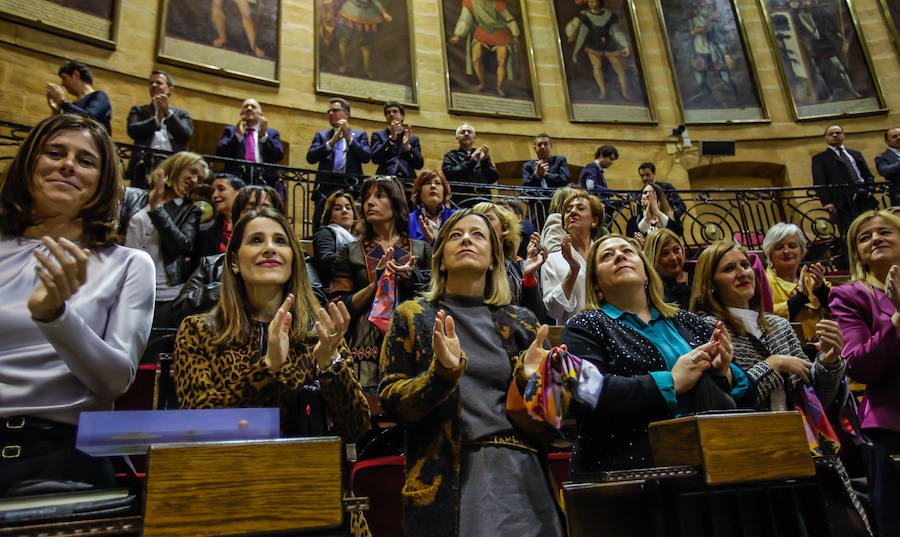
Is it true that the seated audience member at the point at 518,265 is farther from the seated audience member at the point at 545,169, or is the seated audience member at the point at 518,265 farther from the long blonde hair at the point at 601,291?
the seated audience member at the point at 545,169

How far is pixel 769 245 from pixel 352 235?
3140 mm

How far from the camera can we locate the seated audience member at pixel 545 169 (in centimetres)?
769

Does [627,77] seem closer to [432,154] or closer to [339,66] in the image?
[432,154]

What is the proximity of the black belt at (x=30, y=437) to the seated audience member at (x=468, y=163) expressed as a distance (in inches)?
243

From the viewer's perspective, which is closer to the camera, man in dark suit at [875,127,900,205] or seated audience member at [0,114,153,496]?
seated audience member at [0,114,153,496]

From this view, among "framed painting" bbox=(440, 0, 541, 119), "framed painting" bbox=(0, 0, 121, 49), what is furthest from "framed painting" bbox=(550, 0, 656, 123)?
"framed painting" bbox=(0, 0, 121, 49)

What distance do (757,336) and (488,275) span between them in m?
1.36

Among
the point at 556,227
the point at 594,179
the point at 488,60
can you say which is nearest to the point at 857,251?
the point at 556,227

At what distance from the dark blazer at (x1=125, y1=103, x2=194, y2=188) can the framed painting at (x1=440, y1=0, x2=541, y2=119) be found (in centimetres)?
544

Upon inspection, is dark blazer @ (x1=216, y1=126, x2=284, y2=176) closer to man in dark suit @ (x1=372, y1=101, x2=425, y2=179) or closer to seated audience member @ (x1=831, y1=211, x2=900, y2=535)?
man in dark suit @ (x1=372, y1=101, x2=425, y2=179)

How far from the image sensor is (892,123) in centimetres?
1123

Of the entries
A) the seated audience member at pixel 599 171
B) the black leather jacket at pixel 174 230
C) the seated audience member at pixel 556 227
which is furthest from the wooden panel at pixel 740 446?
the seated audience member at pixel 599 171

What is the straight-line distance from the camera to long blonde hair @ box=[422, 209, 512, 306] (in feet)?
8.19

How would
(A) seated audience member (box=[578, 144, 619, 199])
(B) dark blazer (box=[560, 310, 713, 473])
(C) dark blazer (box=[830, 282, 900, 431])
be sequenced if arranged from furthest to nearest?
(A) seated audience member (box=[578, 144, 619, 199]) → (C) dark blazer (box=[830, 282, 900, 431]) → (B) dark blazer (box=[560, 310, 713, 473])
